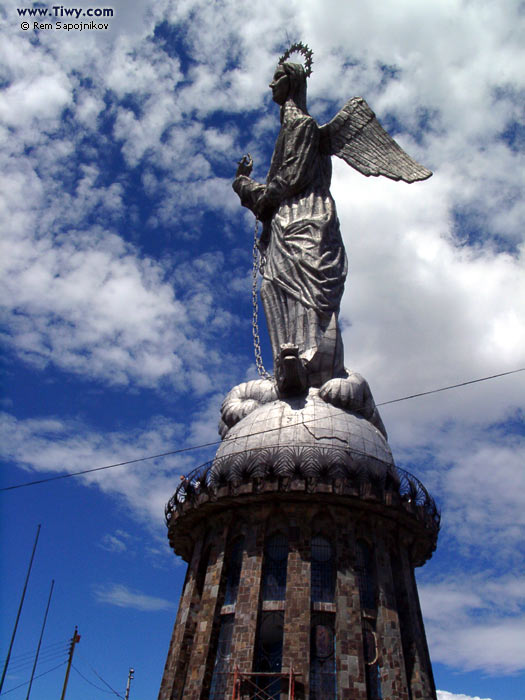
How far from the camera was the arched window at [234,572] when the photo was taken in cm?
2780

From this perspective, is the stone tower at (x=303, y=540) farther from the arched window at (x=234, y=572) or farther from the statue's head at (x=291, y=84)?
the statue's head at (x=291, y=84)

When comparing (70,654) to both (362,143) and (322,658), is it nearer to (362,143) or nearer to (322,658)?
(322,658)

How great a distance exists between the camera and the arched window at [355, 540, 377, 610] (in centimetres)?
2711

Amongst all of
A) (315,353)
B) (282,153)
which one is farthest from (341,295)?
(282,153)

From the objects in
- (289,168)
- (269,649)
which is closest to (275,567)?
(269,649)

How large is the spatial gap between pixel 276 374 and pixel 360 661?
13232mm

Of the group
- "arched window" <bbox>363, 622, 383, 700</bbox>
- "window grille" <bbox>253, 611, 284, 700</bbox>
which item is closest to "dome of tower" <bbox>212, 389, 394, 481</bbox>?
"window grille" <bbox>253, 611, 284, 700</bbox>

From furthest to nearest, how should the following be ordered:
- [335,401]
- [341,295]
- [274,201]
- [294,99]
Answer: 1. [294,99]
2. [274,201]
3. [341,295]
4. [335,401]

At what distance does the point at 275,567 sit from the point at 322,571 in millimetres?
1918

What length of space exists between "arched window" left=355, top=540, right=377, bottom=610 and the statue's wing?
21.2 metres

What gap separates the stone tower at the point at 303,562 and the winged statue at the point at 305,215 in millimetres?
2559

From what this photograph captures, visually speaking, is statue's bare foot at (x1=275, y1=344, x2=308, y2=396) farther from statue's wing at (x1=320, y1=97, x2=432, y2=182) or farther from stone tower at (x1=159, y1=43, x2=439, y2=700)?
statue's wing at (x1=320, y1=97, x2=432, y2=182)

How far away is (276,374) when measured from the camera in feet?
107

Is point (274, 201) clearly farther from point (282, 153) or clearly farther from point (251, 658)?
point (251, 658)
